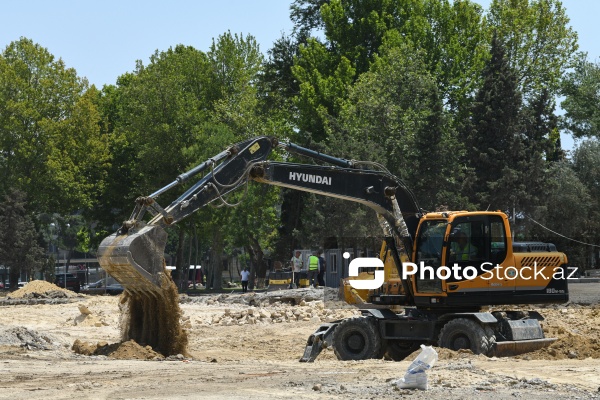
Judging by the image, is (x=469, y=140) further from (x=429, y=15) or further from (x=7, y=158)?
(x=7, y=158)

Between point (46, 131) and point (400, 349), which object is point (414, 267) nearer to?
point (400, 349)

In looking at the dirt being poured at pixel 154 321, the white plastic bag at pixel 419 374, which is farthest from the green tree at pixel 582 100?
the white plastic bag at pixel 419 374

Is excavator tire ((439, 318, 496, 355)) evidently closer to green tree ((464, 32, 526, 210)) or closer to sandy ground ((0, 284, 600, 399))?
Result: sandy ground ((0, 284, 600, 399))

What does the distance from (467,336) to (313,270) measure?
21.8m

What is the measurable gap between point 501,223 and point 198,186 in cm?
556

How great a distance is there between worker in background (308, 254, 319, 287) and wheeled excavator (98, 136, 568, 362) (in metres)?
20.1

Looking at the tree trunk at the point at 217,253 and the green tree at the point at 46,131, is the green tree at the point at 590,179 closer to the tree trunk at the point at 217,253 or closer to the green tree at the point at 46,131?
the tree trunk at the point at 217,253

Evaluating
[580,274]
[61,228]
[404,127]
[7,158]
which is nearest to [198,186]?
[404,127]

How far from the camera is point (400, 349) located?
19.7m

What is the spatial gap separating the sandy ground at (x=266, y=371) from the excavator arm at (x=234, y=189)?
1747 millimetres

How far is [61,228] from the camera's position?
238ft

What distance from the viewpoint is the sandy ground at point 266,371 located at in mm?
13562

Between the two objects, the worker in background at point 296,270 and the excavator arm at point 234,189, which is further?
the worker in background at point 296,270

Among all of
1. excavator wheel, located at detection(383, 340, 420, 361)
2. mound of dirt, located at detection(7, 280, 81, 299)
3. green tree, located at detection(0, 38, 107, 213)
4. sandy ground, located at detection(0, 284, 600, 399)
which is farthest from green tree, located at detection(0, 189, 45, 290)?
excavator wheel, located at detection(383, 340, 420, 361)
